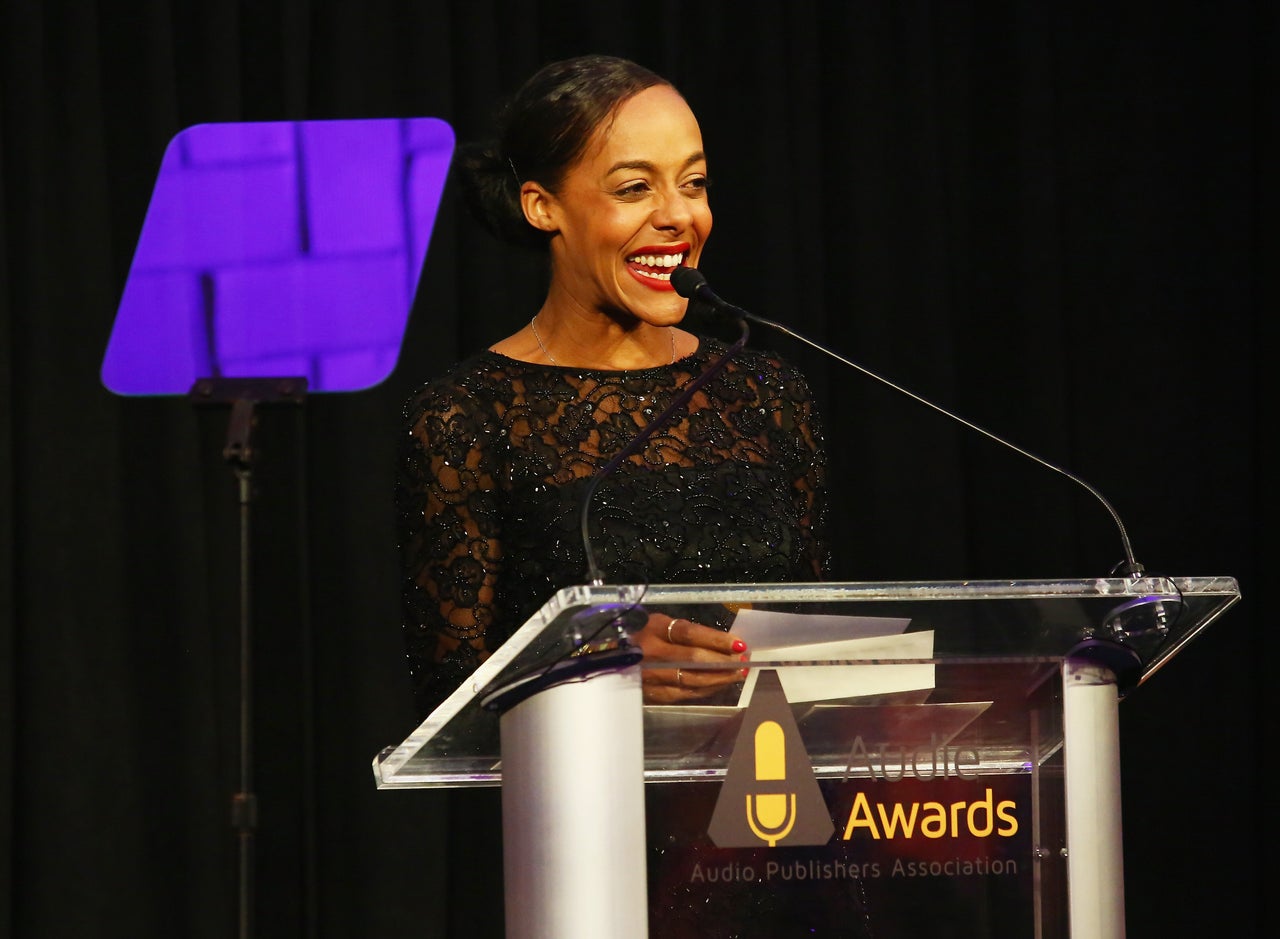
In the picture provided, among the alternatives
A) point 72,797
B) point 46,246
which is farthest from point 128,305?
point 72,797

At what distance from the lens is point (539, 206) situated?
2.26 m

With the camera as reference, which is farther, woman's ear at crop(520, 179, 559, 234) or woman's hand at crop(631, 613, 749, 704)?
woman's ear at crop(520, 179, 559, 234)

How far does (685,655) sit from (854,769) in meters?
0.17

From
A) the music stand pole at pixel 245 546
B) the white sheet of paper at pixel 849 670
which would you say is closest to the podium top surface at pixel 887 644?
the white sheet of paper at pixel 849 670

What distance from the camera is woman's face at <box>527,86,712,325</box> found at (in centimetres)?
213

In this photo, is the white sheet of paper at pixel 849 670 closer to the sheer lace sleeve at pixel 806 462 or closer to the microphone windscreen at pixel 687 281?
the microphone windscreen at pixel 687 281

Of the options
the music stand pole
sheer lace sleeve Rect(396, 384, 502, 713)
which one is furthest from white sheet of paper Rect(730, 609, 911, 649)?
sheer lace sleeve Rect(396, 384, 502, 713)

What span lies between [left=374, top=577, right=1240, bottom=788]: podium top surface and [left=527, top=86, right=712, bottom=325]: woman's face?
0.94 metres

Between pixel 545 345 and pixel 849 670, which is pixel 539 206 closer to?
pixel 545 345

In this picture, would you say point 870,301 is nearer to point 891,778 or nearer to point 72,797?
point 72,797

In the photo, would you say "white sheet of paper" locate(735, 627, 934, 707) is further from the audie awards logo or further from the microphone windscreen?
the microphone windscreen

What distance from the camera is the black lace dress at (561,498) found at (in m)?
2.07

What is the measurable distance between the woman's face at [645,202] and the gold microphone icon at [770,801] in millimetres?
977

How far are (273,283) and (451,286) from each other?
351 mm
